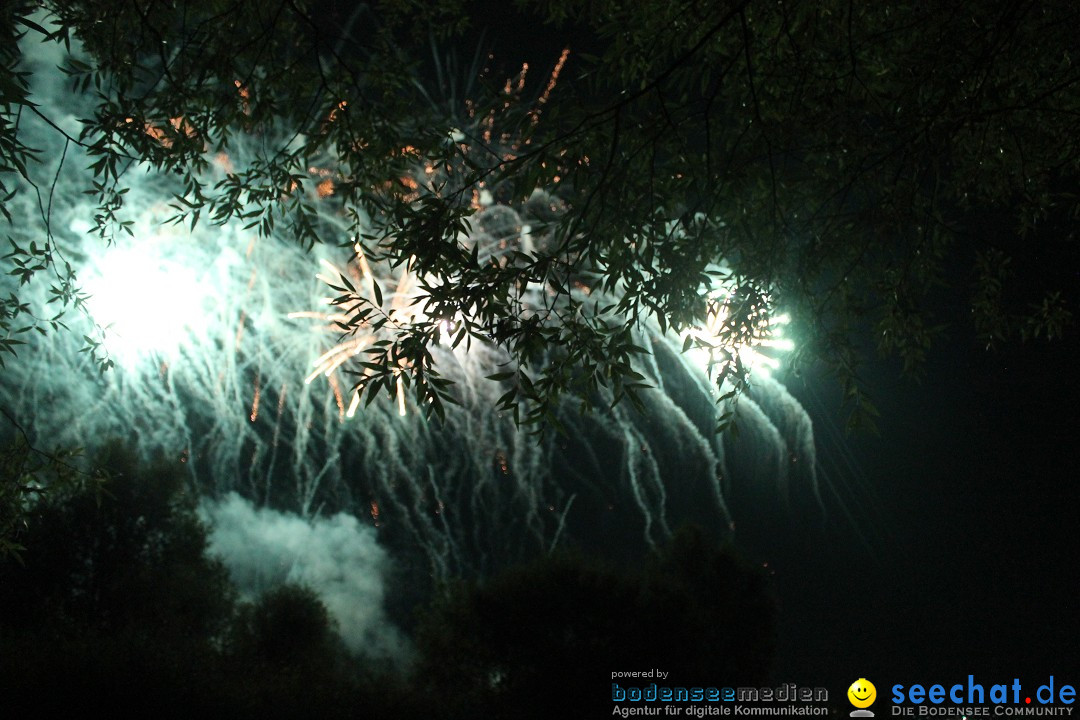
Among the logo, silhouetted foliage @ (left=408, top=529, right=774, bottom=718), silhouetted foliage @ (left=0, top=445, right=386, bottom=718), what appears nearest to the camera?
the logo

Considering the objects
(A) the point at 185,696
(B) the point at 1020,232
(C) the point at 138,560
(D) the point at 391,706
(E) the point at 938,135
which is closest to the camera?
(E) the point at 938,135

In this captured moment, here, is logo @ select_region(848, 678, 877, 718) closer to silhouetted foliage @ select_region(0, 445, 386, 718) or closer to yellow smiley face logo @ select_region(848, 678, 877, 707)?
yellow smiley face logo @ select_region(848, 678, 877, 707)

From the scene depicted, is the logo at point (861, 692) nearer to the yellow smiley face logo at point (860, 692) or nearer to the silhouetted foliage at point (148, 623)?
the yellow smiley face logo at point (860, 692)

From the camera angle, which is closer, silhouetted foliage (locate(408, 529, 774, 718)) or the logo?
the logo

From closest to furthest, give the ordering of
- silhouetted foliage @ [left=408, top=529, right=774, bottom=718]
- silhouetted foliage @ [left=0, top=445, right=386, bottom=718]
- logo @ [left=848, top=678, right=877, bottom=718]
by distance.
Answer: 1. logo @ [left=848, top=678, right=877, bottom=718]
2. silhouetted foliage @ [left=0, top=445, right=386, bottom=718]
3. silhouetted foliage @ [left=408, top=529, right=774, bottom=718]

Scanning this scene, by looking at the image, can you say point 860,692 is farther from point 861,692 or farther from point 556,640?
point 556,640

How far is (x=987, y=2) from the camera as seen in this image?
18.7 feet

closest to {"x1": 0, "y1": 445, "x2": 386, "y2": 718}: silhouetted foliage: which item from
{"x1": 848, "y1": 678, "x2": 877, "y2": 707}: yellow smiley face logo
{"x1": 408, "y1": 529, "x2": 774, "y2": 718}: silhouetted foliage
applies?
{"x1": 408, "y1": 529, "x2": 774, "y2": 718}: silhouetted foliage

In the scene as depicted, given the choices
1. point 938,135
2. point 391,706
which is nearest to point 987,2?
point 938,135

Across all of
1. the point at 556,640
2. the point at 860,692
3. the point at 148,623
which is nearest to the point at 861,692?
the point at 860,692

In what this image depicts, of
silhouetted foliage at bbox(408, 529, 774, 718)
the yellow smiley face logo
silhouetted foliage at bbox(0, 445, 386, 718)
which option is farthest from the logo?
silhouetted foliage at bbox(0, 445, 386, 718)

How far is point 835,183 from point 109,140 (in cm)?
575

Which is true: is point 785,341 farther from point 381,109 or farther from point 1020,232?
point 381,109

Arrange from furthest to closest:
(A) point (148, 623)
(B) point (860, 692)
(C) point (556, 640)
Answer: (A) point (148, 623), (C) point (556, 640), (B) point (860, 692)
